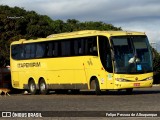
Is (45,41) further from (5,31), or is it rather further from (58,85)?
(5,31)

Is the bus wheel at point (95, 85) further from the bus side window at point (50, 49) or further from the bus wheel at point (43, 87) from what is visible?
the bus wheel at point (43, 87)

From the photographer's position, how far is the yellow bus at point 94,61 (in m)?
31.1

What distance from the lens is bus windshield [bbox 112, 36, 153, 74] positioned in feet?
102

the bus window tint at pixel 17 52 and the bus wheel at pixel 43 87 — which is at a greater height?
the bus window tint at pixel 17 52

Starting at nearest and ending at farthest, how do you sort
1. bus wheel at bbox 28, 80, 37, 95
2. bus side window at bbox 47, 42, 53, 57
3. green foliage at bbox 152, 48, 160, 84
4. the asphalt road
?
the asphalt road
bus side window at bbox 47, 42, 53, 57
bus wheel at bbox 28, 80, 37, 95
green foliage at bbox 152, 48, 160, 84

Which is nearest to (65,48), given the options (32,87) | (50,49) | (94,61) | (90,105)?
(50,49)

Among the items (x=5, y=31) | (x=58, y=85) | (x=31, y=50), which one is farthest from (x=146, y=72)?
(x=5, y=31)

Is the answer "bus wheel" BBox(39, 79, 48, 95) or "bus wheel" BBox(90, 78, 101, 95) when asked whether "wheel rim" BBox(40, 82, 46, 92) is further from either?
"bus wheel" BBox(90, 78, 101, 95)

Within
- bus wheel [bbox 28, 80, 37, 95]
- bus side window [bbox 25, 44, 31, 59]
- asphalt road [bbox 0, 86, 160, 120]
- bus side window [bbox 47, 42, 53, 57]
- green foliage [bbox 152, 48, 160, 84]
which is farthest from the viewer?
green foliage [bbox 152, 48, 160, 84]

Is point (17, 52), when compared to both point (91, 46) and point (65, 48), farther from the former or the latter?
point (91, 46)

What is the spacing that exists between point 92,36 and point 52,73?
5162 millimetres

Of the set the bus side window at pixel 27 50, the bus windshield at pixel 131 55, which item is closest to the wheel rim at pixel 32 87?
the bus side window at pixel 27 50

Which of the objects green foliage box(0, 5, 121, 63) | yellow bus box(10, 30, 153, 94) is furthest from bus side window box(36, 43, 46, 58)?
green foliage box(0, 5, 121, 63)

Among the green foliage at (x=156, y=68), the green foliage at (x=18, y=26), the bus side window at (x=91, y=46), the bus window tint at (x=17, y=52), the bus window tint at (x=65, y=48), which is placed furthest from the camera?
the green foliage at (x=18, y=26)
